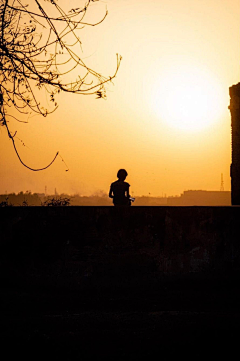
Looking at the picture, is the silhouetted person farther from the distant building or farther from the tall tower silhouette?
the distant building

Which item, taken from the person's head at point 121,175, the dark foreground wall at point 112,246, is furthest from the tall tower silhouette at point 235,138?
the dark foreground wall at point 112,246

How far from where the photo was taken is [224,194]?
126500mm

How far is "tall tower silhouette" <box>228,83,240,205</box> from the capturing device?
94.2 feet

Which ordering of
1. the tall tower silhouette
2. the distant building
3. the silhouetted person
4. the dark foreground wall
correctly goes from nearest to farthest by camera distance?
1. the dark foreground wall
2. the silhouetted person
3. the tall tower silhouette
4. the distant building

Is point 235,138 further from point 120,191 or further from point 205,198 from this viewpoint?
point 205,198

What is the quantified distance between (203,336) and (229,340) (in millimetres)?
218

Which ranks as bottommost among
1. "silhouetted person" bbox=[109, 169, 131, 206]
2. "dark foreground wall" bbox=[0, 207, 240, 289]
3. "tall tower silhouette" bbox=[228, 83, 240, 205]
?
"dark foreground wall" bbox=[0, 207, 240, 289]

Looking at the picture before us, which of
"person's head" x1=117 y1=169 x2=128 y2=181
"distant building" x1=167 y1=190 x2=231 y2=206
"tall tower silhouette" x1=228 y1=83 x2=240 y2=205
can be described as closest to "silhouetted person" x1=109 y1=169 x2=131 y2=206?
"person's head" x1=117 y1=169 x2=128 y2=181

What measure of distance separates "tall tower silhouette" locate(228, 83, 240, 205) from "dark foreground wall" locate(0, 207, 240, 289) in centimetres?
2214

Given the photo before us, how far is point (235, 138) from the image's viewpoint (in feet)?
95.5

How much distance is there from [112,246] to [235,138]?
77.7 feet

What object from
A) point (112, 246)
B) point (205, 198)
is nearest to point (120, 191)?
point (112, 246)

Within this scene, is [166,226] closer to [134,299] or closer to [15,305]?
[134,299]

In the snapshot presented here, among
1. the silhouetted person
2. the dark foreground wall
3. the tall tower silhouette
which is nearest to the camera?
the dark foreground wall
